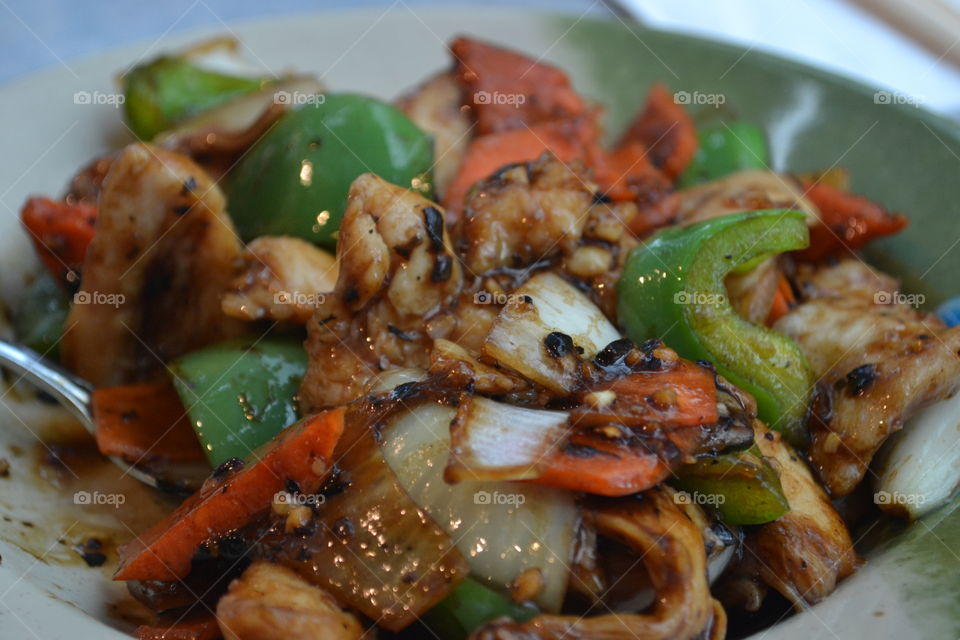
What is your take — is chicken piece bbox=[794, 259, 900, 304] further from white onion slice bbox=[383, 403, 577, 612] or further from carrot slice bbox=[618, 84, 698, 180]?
white onion slice bbox=[383, 403, 577, 612]

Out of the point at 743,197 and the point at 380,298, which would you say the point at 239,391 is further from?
the point at 743,197

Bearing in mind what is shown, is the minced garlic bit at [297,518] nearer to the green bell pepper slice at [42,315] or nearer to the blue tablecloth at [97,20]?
the green bell pepper slice at [42,315]

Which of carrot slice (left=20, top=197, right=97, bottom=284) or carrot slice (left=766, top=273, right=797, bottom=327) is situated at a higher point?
carrot slice (left=766, top=273, right=797, bottom=327)

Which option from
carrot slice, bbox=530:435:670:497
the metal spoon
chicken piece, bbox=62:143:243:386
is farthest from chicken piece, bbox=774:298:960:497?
the metal spoon

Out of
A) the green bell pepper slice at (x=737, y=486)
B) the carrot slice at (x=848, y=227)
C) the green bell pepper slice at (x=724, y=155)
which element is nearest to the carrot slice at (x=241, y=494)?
the green bell pepper slice at (x=737, y=486)

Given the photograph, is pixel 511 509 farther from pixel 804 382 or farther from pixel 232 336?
pixel 232 336

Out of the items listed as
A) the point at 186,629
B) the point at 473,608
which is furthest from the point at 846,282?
the point at 186,629
